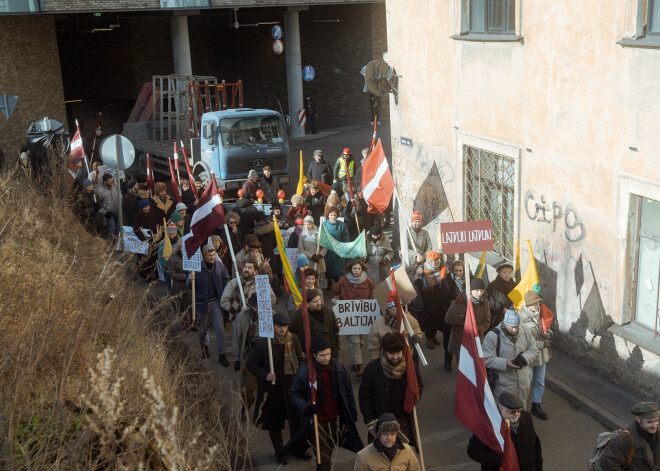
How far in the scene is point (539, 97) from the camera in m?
11.0

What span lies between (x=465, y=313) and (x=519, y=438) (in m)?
3.33

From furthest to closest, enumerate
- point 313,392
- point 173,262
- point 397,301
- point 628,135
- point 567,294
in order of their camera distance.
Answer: point 173,262
point 567,294
point 628,135
point 397,301
point 313,392

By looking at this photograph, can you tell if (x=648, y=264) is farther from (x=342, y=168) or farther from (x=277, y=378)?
(x=342, y=168)

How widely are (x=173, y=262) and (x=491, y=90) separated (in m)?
5.35

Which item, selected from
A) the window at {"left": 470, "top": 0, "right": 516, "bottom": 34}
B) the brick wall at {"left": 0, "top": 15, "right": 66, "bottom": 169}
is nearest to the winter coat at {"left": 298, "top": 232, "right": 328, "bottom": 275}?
the window at {"left": 470, "top": 0, "right": 516, "bottom": 34}

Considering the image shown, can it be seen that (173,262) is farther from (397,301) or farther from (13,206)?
(397,301)

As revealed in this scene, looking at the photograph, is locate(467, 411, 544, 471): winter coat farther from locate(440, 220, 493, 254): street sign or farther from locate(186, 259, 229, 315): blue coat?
locate(186, 259, 229, 315): blue coat

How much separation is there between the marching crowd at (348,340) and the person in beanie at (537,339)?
0.6 inches

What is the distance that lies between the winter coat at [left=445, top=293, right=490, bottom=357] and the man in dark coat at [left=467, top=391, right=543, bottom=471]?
116 inches

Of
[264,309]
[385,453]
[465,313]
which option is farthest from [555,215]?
[385,453]

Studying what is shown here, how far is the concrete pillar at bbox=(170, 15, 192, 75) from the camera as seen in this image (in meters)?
31.7

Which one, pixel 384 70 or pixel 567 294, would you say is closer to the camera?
pixel 567 294

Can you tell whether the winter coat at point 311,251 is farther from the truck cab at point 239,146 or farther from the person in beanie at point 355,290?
the truck cab at point 239,146

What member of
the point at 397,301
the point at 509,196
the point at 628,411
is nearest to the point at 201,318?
the point at 397,301
